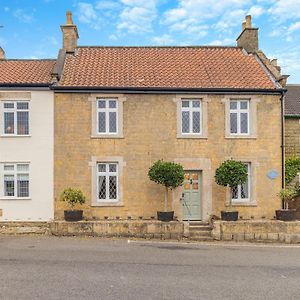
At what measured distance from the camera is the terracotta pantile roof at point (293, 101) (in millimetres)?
22562

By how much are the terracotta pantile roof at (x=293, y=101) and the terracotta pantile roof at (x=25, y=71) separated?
1318 centimetres

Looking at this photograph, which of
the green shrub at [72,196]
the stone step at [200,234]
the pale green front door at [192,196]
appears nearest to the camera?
the green shrub at [72,196]

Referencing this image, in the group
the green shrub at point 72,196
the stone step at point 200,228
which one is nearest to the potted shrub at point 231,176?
the stone step at point 200,228

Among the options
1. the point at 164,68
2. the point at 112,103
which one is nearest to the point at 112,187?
the point at 112,103

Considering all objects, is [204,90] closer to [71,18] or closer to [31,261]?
[71,18]

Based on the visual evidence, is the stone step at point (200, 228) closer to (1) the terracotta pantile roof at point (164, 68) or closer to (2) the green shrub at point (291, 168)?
(2) the green shrub at point (291, 168)

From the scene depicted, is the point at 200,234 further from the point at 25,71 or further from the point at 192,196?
the point at 25,71

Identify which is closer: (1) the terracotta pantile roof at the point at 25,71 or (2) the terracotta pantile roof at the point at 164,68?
(1) the terracotta pantile roof at the point at 25,71

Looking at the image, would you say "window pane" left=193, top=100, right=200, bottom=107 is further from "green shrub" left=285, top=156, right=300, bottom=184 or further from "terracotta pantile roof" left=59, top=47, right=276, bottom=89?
"green shrub" left=285, top=156, right=300, bottom=184

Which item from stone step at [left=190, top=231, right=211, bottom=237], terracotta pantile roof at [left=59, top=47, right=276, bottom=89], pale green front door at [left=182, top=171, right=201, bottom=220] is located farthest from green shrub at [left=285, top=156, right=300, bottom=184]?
stone step at [left=190, top=231, right=211, bottom=237]

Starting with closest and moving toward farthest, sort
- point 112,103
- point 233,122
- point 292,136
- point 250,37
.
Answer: point 112,103 → point 233,122 → point 292,136 → point 250,37

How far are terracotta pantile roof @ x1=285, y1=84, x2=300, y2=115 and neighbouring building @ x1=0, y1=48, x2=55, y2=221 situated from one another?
13129 mm

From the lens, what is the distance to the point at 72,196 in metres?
17.2

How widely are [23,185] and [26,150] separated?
1603 millimetres
